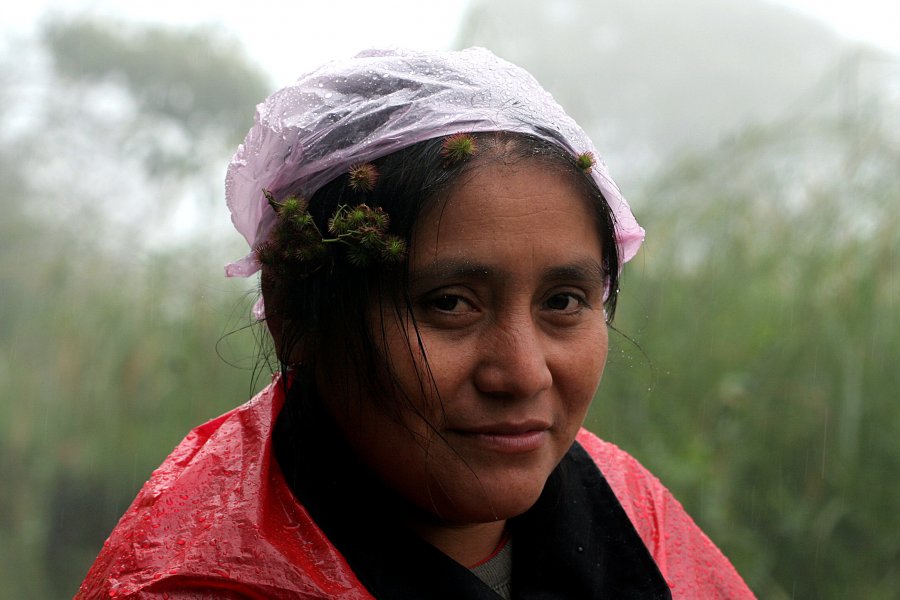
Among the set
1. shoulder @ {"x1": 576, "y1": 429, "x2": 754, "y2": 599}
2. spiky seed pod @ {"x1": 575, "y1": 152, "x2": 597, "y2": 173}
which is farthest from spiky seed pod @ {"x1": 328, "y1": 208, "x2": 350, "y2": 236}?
shoulder @ {"x1": 576, "y1": 429, "x2": 754, "y2": 599}

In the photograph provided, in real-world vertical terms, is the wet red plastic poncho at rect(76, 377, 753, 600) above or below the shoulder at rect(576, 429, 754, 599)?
above

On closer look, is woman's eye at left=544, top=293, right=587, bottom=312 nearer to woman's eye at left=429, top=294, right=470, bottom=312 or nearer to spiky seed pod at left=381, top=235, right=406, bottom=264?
woman's eye at left=429, top=294, right=470, bottom=312

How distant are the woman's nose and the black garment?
0.29 metres

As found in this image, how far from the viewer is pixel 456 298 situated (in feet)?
4.57

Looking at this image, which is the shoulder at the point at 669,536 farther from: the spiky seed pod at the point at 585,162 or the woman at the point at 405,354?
the spiky seed pod at the point at 585,162

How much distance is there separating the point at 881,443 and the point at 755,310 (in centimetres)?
67

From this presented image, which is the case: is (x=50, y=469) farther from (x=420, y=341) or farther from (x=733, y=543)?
(x=420, y=341)

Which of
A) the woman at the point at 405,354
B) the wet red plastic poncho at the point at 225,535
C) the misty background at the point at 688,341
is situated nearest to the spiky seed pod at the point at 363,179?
the woman at the point at 405,354

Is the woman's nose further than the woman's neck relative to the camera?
No

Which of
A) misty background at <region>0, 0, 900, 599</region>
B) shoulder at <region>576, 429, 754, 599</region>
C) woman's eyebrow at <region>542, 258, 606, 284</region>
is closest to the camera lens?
woman's eyebrow at <region>542, 258, 606, 284</region>

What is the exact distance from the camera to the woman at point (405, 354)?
136 cm

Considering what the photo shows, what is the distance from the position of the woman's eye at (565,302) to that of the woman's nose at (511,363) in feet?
0.34

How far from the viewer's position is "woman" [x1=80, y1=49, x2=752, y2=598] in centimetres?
136

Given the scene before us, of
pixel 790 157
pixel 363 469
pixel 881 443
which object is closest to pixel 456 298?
pixel 363 469
